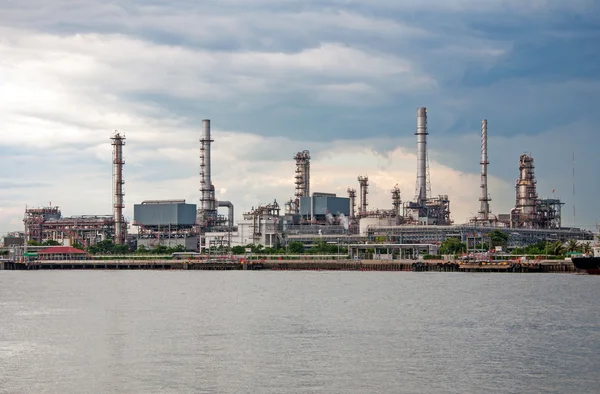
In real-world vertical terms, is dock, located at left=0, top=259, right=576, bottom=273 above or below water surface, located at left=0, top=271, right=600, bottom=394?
above

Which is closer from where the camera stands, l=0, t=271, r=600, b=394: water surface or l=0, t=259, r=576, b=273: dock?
l=0, t=271, r=600, b=394: water surface

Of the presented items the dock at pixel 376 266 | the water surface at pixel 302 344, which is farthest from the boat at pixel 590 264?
the water surface at pixel 302 344

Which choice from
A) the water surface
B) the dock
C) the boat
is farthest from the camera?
the dock

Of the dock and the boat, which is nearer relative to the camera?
the boat

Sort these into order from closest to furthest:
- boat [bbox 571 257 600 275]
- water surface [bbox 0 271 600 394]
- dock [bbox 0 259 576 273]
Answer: water surface [bbox 0 271 600 394] → boat [bbox 571 257 600 275] → dock [bbox 0 259 576 273]

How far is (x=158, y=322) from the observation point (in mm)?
66062

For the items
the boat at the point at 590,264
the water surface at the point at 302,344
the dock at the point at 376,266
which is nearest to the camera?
the water surface at the point at 302,344

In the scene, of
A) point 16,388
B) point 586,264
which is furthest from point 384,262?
point 16,388

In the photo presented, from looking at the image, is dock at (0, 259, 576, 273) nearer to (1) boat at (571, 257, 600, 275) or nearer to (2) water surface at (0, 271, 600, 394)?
(1) boat at (571, 257, 600, 275)

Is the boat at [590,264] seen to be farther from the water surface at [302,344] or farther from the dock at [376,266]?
the water surface at [302,344]

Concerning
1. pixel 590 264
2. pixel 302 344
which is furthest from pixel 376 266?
pixel 302 344

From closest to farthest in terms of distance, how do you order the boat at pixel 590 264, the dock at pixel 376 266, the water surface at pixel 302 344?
the water surface at pixel 302 344 < the boat at pixel 590 264 < the dock at pixel 376 266

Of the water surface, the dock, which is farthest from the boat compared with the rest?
the water surface

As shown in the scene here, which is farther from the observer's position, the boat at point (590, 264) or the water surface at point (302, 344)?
the boat at point (590, 264)
